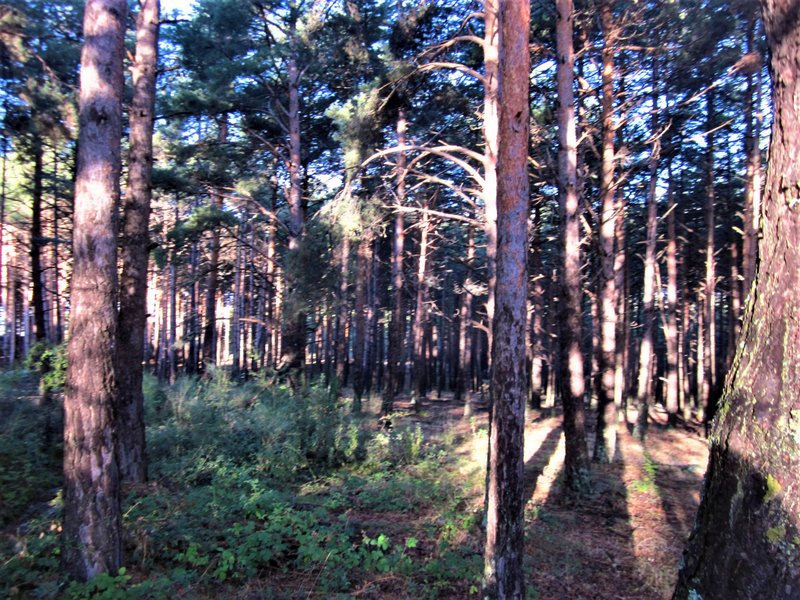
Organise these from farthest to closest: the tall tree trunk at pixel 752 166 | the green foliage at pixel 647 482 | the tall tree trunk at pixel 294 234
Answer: the tall tree trunk at pixel 294 234 → the tall tree trunk at pixel 752 166 → the green foliage at pixel 647 482

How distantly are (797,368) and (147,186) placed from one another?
830cm

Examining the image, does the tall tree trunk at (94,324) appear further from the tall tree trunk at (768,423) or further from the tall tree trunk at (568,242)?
the tall tree trunk at (568,242)

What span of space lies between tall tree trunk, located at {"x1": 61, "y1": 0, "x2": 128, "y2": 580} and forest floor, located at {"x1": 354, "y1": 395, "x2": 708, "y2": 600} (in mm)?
2833

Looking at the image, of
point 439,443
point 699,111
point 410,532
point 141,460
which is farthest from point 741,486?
point 699,111

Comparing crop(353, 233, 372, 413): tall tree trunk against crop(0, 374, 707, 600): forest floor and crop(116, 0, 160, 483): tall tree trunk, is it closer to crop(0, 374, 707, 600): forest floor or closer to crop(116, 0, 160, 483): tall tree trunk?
crop(0, 374, 707, 600): forest floor

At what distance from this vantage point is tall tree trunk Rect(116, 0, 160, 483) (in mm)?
7684

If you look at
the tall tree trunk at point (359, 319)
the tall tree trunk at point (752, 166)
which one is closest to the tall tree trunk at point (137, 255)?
the tall tree trunk at point (359, 319)

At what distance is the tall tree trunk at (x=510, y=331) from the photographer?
193 inches

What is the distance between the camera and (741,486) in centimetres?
222

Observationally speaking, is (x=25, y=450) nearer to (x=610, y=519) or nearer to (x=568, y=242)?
(x=610, y=519)

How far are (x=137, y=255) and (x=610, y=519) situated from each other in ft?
28.3

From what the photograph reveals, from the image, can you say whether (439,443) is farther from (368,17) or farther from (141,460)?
(368,17)

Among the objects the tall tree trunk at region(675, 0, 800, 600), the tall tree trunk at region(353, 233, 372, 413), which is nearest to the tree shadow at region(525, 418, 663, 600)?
the tall tree trunk at region(675, 0, 800, 600)

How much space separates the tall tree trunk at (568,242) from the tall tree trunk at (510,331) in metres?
4.20
